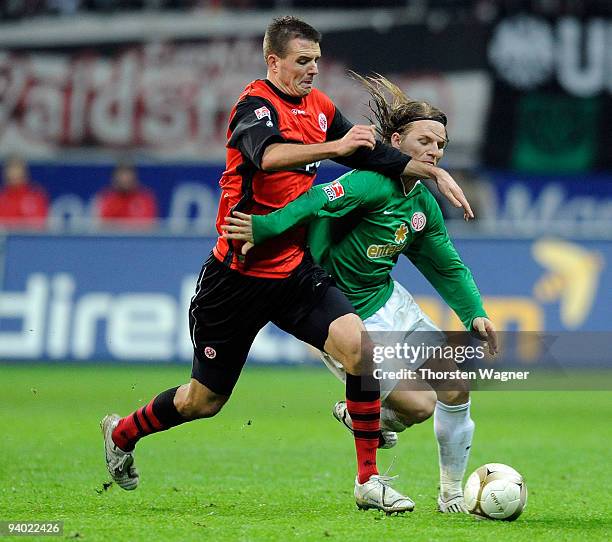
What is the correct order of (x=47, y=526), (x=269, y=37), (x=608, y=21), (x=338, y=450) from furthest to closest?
(x=608, y=21)
(x=338, y=450)
(x=269, y=37)
(x=47, y=526)

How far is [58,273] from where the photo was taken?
1298 cm

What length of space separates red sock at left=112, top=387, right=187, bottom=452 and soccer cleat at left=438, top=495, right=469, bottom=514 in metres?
1.35

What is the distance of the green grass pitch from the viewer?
18.5 ft

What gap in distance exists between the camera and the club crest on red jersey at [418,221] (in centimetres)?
642

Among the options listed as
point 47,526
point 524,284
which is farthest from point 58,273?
point 47,526

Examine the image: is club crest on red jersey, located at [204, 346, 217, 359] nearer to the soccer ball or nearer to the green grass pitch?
the green grass pitch

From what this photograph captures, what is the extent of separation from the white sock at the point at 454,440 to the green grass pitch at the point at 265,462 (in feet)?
0.68

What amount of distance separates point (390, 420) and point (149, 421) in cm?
126

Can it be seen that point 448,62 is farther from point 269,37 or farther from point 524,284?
point 269,37

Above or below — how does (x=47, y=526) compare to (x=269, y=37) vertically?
below

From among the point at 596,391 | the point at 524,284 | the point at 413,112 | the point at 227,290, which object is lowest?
the point at 596,391

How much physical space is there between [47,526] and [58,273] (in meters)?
7.81

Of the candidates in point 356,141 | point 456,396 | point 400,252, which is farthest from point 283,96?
point 456,396

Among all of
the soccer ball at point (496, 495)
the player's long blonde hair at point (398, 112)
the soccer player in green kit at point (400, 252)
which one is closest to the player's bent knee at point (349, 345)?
the soccer player in green kit at point (400, 252)
